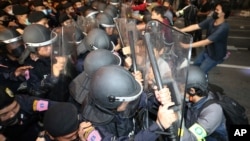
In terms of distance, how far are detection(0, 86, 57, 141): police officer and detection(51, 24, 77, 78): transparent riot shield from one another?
1.33 feet

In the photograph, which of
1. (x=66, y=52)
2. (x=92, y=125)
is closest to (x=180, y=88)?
(x=92, y=125)

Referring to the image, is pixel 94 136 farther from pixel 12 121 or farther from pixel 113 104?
pixel 12 121

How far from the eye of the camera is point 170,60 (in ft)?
6.35

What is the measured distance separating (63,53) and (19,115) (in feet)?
2.79

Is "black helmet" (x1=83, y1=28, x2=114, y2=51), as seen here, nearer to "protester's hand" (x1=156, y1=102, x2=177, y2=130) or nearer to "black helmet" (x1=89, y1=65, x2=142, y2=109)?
"black helmet" (x1=89, y1=65, x2=142, y2=109)

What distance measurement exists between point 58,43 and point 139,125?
1340 millimetres

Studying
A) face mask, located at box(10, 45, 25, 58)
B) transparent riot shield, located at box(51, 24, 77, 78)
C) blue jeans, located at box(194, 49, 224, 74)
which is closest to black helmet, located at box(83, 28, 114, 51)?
transparent riot shield, located at box(51, 24, 77, 78)

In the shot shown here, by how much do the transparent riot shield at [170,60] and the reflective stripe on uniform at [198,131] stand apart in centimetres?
57

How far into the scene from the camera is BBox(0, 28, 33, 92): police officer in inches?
138

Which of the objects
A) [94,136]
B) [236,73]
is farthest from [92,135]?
[236,73]

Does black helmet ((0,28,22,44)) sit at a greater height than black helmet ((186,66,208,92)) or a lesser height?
greater

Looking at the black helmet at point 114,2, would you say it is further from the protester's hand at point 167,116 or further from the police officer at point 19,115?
the protester's hand at point 167,116

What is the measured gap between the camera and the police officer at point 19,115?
2.23 metres

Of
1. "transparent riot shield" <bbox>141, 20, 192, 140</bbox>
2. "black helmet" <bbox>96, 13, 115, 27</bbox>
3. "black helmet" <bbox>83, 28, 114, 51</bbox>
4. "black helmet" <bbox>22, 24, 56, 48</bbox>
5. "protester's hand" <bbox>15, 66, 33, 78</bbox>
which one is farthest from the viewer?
"black helmet" <bbox>96, 13, 115, 27</bbox>
